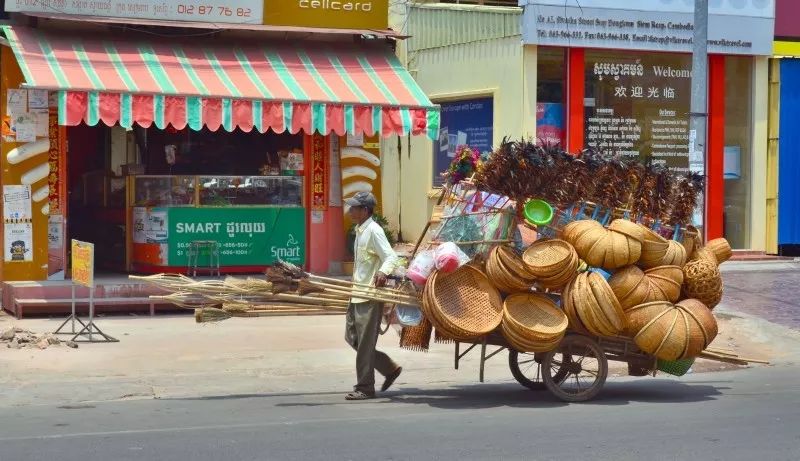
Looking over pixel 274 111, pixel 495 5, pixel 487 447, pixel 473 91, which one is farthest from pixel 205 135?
pixel 487 447

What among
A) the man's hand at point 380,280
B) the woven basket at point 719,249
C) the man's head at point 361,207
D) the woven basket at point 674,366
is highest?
the man's head at point 361,207

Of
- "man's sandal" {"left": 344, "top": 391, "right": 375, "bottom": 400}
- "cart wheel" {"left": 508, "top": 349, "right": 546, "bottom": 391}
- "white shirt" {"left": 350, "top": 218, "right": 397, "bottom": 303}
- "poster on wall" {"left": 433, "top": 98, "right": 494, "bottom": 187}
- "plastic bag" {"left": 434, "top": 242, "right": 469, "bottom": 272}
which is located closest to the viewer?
"plastic bag" {"left": 434, "top": 242, "right": 469, "bottom": 272}

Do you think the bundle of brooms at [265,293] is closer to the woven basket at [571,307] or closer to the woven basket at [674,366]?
the woven basket at [571,307]

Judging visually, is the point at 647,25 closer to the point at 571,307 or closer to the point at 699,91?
the point at 699,91

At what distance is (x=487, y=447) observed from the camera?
7.04 metres

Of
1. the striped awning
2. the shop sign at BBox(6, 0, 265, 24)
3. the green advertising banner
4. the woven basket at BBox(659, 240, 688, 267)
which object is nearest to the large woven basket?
the woven basket at BBox(659, 240, 688, 267)

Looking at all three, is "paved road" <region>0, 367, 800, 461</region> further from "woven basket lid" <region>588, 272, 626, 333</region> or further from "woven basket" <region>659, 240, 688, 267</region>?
"woven basket" <region>659, 240, 688, 267</region>

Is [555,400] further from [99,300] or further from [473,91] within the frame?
[473,91]

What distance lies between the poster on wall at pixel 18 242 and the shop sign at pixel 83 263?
6.82 ft

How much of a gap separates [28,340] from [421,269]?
4.85 metres

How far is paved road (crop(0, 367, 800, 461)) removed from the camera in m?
6.90

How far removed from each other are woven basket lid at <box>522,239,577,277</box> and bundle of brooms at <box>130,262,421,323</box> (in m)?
0.91

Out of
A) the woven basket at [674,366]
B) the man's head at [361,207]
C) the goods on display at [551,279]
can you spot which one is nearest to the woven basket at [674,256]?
the goods on display at [551,279]

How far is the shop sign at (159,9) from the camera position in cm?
1337
